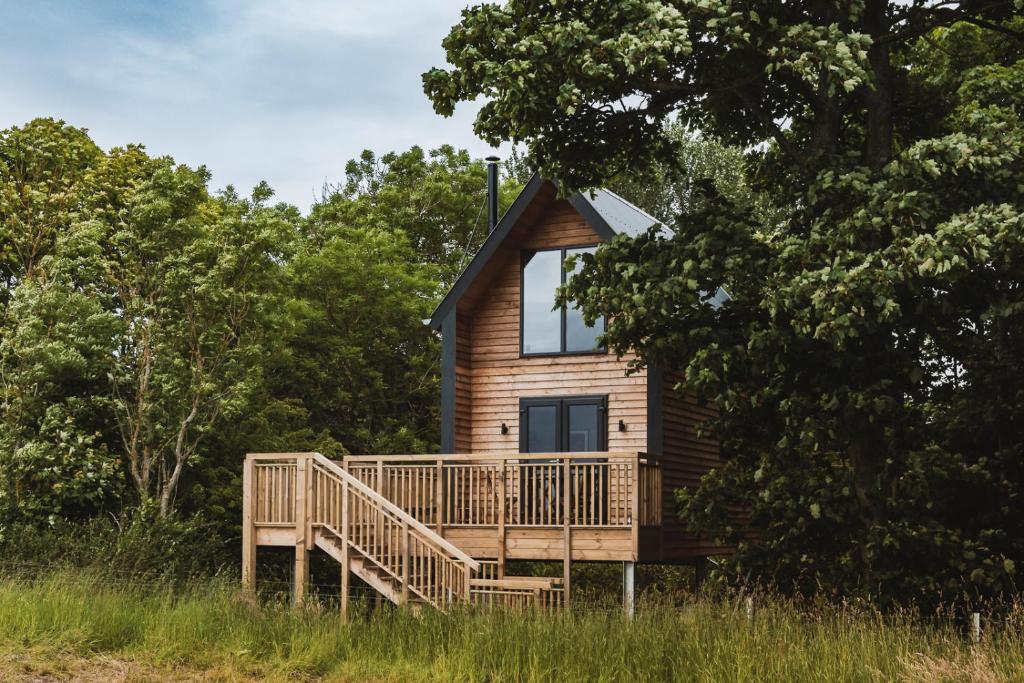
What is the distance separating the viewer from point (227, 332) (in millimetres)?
24266

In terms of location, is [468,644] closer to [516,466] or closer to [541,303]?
[516,466]

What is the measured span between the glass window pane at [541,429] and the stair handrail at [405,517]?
3404 mm

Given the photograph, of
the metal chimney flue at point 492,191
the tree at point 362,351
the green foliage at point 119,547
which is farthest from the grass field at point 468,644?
the tree at point 362,351

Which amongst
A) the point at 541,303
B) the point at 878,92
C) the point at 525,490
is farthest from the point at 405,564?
the point at 878,92

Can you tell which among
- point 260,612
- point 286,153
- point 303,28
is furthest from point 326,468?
point 286,153

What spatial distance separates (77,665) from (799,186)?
10.4 metres

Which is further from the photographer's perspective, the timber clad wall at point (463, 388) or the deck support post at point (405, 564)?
the timber clad wall at point (463, 388)

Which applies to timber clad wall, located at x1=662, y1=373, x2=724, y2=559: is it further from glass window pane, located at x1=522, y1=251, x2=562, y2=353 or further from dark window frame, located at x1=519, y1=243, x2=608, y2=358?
glass window pane, located at x1=522, y1=251, x2=562, y2=353

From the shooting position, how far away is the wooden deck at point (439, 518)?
16.6 meters

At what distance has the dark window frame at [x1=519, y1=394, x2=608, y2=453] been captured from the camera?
19891 mm

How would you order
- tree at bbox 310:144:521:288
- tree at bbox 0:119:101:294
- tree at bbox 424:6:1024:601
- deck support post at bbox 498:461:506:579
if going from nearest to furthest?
tree at bbox 424:6:1024:601 → deck support post at bbox 498:461:506:579 → tree at bbox 0:119:101:294 → tree at bbox 310:144:521:288

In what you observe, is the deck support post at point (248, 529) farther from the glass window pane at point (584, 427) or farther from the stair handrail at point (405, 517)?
the glass window pane at point (584, 427)

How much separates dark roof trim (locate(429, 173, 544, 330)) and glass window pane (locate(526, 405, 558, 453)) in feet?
7.59

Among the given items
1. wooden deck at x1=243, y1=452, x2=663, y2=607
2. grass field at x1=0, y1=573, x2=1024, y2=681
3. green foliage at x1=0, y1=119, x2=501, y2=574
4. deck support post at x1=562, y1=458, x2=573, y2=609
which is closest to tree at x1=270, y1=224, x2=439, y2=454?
green foliage at x1=0, y1=119, x2=501, y2=574
